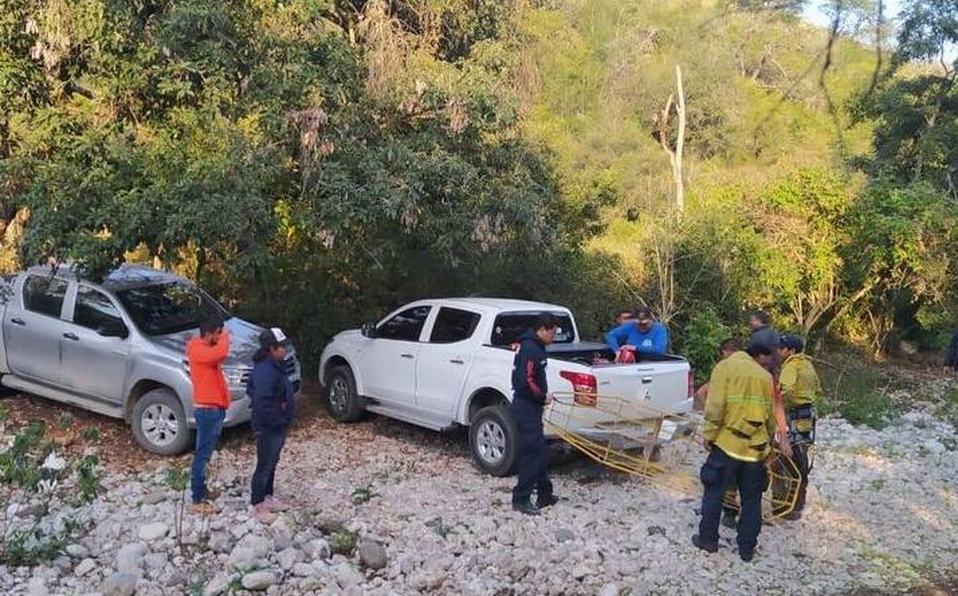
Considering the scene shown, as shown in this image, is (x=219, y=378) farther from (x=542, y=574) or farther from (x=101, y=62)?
(x=101, y=62)

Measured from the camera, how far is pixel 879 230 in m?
16.4

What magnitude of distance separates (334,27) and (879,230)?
1121cm

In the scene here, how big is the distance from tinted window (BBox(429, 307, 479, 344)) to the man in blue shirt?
4.93 ft

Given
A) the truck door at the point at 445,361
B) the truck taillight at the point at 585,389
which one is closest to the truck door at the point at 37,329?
the truck door at the point at 445,361

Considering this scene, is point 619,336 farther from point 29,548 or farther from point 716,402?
point 29,548

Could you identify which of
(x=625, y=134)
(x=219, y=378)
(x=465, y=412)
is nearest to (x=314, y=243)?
(x=465, y=412)

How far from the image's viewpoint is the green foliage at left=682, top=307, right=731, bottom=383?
14812 mm

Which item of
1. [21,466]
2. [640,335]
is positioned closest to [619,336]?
[640,335]

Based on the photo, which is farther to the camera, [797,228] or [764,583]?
A: [797,228]

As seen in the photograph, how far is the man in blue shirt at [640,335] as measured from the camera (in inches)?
364

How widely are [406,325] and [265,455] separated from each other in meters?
3.13

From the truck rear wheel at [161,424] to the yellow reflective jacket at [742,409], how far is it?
4.95 m

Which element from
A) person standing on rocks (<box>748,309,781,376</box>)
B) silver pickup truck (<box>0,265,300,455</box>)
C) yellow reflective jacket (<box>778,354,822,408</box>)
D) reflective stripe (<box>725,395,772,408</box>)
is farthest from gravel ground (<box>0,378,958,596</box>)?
person standing on rocks (<box>748,309,781,376</box>)

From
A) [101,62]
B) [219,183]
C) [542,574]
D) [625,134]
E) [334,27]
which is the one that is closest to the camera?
[542,574]
